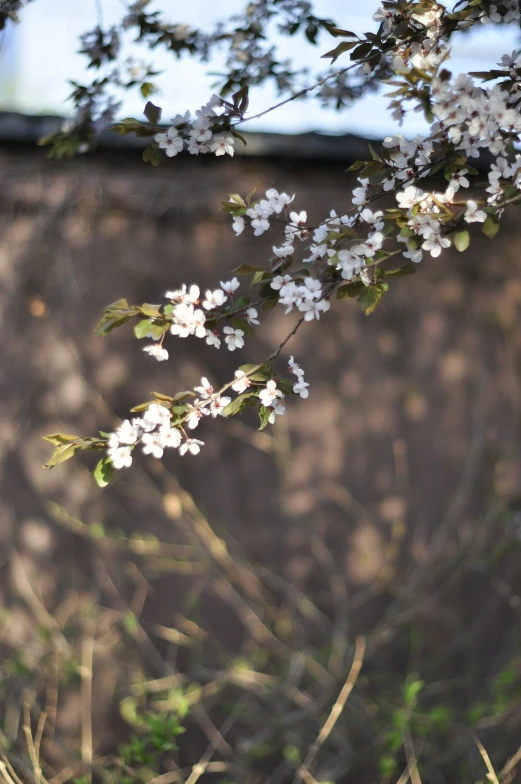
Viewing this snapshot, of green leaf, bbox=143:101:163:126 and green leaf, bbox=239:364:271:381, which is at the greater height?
green leaf, bbox=143:101:163:126

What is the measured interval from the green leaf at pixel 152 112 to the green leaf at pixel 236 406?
21.4 inches

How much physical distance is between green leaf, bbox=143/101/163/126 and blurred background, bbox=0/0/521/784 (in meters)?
1.48

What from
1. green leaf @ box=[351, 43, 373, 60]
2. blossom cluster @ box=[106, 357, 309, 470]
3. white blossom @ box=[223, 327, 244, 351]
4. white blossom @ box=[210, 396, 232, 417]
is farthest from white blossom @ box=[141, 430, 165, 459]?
green leaf @ box=[351, 43, 373, 60]

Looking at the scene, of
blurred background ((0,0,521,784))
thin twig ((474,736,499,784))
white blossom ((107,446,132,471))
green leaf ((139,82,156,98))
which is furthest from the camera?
blurred background ((0,0,521,784))

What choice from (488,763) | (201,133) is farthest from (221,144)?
(488,763)

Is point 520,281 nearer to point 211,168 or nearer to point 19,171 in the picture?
point 211,168

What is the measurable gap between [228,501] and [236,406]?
1664 mm

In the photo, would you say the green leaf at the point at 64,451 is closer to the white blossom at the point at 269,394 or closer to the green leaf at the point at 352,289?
the white blossom at the point at 269,394

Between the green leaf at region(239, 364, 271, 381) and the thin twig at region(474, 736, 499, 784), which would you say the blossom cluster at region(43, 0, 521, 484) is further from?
the thin twig at region(474, 736, 499, 784)

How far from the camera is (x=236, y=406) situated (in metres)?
1.22

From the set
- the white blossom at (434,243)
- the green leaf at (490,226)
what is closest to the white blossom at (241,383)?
the white blossom at (434,243)

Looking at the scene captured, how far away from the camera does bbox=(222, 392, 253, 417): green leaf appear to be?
120 cm

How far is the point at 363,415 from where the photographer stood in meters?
2.97

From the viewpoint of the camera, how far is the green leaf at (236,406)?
120 cm
